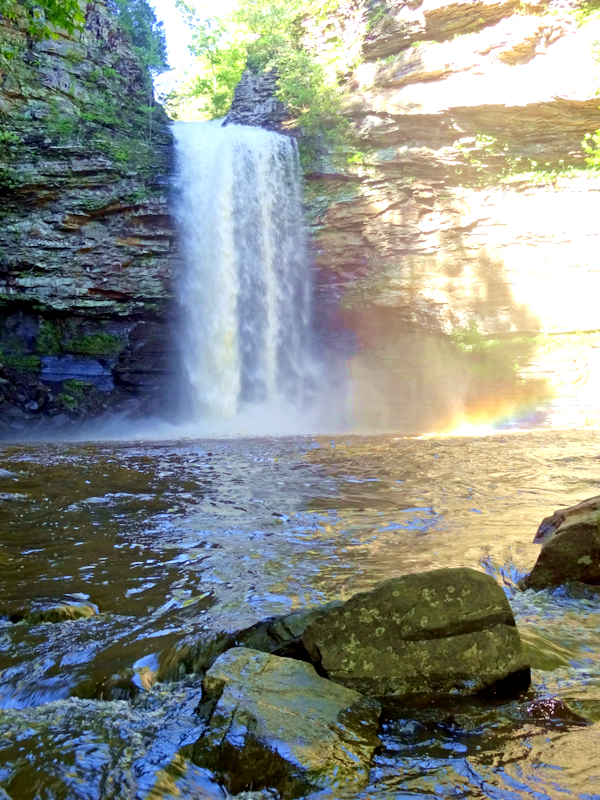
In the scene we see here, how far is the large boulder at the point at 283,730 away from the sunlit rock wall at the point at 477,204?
55.2 ft

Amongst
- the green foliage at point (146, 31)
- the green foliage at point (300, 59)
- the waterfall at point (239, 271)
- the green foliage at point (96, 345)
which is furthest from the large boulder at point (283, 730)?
the green foliage at point (146, 31)

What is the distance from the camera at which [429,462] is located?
978 cm

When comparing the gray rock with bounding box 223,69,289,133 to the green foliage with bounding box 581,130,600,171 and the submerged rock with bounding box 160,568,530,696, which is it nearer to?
the green foliage with bounding box 581,130,600,171

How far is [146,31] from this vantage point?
31.0 m

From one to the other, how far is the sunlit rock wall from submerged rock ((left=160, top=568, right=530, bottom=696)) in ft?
53.8

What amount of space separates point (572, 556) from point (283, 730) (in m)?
2.43

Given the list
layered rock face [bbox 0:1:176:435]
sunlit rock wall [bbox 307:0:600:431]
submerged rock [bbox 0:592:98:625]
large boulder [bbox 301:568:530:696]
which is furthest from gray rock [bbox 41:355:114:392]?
large boulder [bbox 301:568:530:696]

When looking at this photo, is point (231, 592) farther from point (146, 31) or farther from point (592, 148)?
point (146, 31)

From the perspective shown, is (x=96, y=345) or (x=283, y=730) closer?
(x=283, y=730)

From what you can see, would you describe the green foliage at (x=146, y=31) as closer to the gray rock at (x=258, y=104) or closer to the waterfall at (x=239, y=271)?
the gray rock at (x=258, y=104)

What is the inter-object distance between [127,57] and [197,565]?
21444 millimetres

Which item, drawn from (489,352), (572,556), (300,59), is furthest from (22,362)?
(572,556)

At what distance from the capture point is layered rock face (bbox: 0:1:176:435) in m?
17.4

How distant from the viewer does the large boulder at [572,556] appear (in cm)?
365
